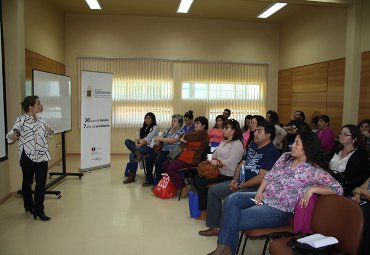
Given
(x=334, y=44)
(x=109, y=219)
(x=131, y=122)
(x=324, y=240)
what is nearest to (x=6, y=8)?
(x=109, y=219)

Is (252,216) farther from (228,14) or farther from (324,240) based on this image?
(228,14)

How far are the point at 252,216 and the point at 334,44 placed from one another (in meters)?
5.20

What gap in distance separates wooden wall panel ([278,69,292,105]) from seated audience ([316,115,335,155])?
8.15 ft

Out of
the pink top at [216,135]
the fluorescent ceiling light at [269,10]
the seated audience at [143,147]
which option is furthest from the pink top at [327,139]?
the seated audience at [143,147]

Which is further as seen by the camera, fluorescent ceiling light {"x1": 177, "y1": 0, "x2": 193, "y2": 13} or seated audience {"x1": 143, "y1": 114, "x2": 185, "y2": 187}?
fluorescent ceiling light {"x1": 177, "y1": 0, "x2": 193, "y2": 13}

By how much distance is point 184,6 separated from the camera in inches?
291

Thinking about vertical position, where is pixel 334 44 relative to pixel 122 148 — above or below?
above

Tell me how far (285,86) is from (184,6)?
3438mm

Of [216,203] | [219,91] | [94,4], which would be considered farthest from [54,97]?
[219,91]

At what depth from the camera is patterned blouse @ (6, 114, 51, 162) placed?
3898mm

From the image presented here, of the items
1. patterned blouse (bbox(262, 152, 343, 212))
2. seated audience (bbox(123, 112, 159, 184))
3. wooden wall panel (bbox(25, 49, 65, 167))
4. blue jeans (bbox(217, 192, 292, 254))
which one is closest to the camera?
patterned blouse (bbox(262, 152, 343, 212))

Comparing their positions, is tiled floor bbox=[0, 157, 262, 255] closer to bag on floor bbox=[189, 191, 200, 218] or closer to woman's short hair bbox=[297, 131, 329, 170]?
bag on floor bbox=[189, 191, 200, 218]

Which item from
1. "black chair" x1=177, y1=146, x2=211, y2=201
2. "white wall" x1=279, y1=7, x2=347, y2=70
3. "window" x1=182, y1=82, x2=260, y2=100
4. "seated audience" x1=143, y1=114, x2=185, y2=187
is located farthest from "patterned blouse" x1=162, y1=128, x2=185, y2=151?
"white wall" x1=279, y1=7, x2=347, y2=70

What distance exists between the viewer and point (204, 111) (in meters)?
8.98
